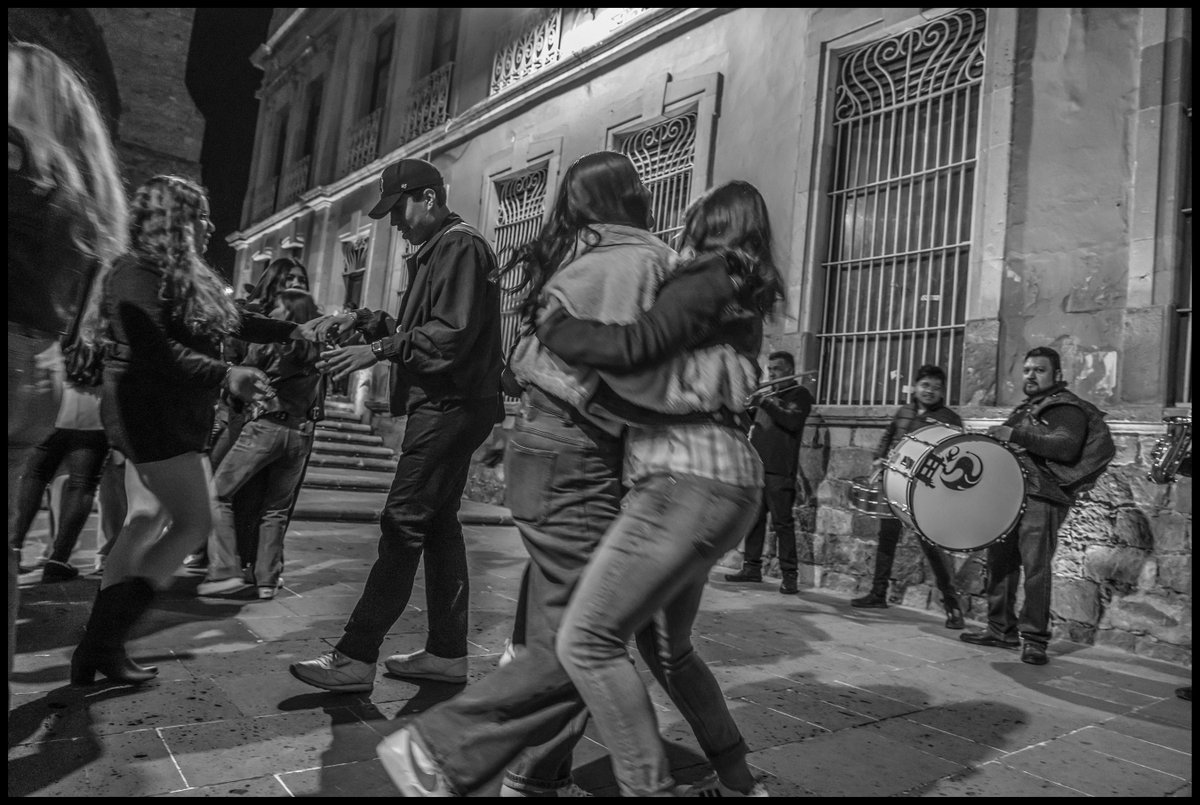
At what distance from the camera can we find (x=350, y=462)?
11289mm

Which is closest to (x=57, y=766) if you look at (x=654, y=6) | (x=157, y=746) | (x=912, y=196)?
(x=157, y=746)

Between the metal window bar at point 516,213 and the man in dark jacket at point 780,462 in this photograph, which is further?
the metal window bar at point 516,213

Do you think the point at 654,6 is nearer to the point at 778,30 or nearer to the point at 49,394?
Answer: the point at 778,30

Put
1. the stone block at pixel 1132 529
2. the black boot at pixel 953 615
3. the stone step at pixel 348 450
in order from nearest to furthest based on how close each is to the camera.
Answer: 1. the stone block at pixel 1132 529
2. the black boot at pixel 953 615
3. the stone step at pixel 348 450

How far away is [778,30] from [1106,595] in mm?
5939

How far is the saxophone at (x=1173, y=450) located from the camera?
4.18 meters

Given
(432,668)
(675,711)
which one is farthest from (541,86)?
(675,711)

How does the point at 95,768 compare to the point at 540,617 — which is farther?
the point at 95,768

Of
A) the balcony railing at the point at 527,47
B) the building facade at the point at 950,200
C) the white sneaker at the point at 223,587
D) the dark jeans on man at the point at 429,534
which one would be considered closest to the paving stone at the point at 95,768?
the dark jeans on man at the point at 429,534

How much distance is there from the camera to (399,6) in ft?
53.3

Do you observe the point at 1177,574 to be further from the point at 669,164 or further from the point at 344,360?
the point at 669,164

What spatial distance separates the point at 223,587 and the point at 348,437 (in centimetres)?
816

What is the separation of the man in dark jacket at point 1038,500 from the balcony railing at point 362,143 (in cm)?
1439

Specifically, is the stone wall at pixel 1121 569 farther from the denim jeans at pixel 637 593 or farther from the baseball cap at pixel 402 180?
the baseball cap at pixel 402 180
